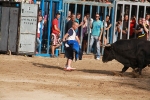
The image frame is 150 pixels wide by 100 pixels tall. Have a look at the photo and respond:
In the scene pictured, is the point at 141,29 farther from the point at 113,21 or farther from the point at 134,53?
the point at 134,53

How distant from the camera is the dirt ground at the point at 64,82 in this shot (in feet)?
46.1

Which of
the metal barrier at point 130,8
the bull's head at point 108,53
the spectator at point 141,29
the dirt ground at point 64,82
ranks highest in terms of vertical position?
the metal barrier at point 130,8

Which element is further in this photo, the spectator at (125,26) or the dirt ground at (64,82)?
the spectator at (125,26)

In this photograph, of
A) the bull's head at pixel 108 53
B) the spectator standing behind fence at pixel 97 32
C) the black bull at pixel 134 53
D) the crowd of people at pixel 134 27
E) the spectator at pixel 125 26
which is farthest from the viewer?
the spectator at pixel 125 26

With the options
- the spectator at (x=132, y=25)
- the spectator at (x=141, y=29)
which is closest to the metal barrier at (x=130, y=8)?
the spectator at (x=132, y=25)

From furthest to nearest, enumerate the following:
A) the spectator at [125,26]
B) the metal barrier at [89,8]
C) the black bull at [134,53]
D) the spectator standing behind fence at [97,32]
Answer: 1. the spectator at [125,26]
2. the spectator standing behind fence at [97,32]
3. the metal barrier at [89,8]
4. the black bull at [134,53]

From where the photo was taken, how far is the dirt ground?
14054 millimetres

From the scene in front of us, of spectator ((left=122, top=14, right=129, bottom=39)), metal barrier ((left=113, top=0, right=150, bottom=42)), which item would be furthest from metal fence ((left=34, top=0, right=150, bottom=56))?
spectator ((left=122, top=14, right=129, bottom=39))

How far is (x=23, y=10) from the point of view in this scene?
79.3 ft

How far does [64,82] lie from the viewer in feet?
54.3

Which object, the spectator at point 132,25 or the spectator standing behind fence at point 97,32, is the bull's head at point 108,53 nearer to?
the spectator standing behind fence at point 97,32

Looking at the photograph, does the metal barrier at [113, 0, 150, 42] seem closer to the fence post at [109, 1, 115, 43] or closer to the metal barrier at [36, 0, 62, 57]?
the fence post at [109, 1, 115, 43]

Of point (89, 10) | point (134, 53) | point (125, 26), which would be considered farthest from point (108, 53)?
point (125, 26)

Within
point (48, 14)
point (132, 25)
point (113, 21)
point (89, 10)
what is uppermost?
point (89, 10)
